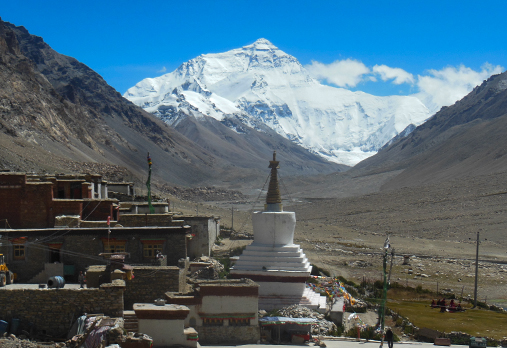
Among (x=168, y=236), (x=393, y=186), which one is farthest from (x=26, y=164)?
(x=393, y=186)

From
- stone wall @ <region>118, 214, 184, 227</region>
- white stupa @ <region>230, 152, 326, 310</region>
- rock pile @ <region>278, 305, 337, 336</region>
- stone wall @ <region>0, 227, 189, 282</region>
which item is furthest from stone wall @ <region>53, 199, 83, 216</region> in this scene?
rock pile @ <region>278, 305, 337, 336</region>

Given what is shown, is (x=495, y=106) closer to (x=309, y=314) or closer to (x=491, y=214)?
(x=491, y=214)

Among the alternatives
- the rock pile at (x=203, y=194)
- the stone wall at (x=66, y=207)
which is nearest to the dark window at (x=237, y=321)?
the stone wall at (x=66, y=207)

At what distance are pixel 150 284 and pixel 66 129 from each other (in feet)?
Result: 362

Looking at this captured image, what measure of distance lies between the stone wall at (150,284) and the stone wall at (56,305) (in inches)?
75.1

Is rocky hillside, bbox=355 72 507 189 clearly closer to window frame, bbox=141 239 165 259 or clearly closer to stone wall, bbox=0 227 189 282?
stone wall, bbox=0 227 189 282

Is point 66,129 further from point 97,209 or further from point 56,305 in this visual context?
point 56,305

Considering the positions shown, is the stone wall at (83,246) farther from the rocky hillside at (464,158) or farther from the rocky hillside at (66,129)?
the rocky hillside at (464,158)

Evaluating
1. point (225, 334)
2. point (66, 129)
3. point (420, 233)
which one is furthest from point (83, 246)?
point (66, 129)

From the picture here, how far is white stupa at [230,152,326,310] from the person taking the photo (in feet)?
72.9

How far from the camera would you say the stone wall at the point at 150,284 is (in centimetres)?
1638

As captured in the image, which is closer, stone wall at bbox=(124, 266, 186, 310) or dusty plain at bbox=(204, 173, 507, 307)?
stone wall at bbox=(124, 266, 186, 310)

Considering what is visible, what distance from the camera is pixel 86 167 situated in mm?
94562

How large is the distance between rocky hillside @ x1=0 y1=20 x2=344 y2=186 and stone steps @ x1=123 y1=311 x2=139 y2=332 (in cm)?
5944
